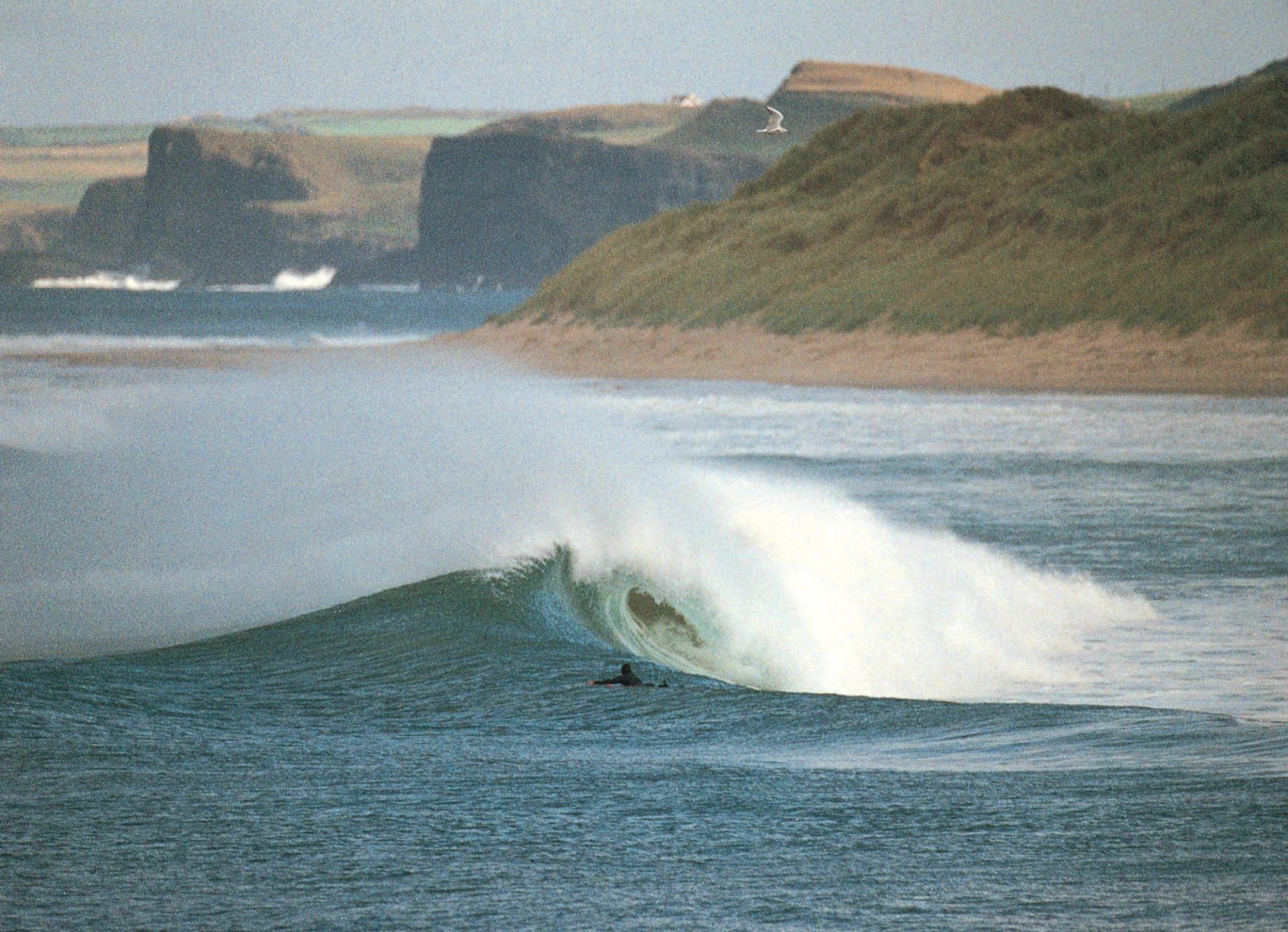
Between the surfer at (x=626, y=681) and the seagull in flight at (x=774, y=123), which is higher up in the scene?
the seagull in flight at (x=774, y=123)

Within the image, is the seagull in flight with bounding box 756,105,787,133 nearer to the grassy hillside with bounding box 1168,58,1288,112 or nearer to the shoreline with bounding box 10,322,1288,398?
the shoreline with bounding box 10,322,1288,398

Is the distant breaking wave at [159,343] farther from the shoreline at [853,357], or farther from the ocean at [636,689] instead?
the ocean at [636,689]

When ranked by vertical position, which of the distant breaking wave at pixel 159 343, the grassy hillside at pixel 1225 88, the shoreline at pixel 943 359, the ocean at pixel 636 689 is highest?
the grassy hillside at pixel 1225 88

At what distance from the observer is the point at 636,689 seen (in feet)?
46.6

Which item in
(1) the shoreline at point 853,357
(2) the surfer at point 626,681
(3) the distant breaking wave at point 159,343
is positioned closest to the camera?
(2) the surfer at point 626,681

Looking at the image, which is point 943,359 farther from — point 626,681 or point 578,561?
point 626,681

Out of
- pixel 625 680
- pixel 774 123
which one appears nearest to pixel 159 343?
pixel 774 123

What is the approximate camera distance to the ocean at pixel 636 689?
911 centimetres

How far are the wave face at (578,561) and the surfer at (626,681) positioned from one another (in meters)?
1.59

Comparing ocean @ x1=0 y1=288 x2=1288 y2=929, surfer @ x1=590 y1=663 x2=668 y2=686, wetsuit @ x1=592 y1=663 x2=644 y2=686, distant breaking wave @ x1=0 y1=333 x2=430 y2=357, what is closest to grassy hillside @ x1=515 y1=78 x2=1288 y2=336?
distant breaking wave @ x1=0 y1=333 x2=430 y2=357

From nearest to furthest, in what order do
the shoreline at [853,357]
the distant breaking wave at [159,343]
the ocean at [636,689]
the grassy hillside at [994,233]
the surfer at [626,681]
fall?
1. the ocean at [636,689]
2. the surfer at [626,681]
3. the shoreline at [853,357]
4. the grassy hillside at [994,233]
5. the distant breaking wave at [159,343]

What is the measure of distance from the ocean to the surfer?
12 cm

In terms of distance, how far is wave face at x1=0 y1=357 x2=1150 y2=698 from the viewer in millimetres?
16688

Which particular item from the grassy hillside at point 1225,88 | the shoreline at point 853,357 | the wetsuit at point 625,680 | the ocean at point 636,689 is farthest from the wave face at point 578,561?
the grassy hillside at point 1225,88
